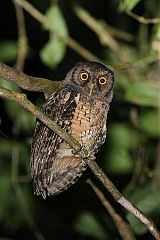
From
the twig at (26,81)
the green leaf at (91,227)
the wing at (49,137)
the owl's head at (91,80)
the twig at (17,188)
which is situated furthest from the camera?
the twig at (17,188)

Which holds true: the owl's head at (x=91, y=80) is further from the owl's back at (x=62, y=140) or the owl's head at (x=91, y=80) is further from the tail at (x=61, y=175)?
the tail at (x=61, y=175)

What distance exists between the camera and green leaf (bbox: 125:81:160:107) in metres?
3.85

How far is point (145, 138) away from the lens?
15.4 feet

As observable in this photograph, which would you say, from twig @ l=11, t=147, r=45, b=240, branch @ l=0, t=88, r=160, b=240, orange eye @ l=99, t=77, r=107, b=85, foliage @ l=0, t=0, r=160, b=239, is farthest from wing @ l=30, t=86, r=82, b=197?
twig @ l=11, t=147, r=45, b=240

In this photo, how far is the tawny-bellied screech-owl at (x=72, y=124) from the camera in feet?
11.1

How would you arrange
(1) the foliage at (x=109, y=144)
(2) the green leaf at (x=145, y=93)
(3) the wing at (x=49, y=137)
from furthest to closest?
1. (1) the foliage at (x=109, y=144)
2. (2) the green leaf at (x=145, y=93)
3. (3) the wing at (x=49, y=137)

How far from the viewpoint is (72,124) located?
3.40m

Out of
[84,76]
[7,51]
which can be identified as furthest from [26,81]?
[7,51]

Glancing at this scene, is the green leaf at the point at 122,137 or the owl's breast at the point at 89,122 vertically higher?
the green leaf at the point at 122,137

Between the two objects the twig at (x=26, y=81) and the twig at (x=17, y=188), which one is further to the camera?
the twig at (x=17, y=188)

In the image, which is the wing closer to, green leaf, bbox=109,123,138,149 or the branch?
the branch

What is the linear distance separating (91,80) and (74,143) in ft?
2.61

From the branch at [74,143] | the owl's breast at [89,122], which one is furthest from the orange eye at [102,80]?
the branch at [74,143]

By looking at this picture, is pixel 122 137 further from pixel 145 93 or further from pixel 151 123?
pixel 145 93
